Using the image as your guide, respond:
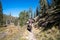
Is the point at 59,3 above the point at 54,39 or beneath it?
above

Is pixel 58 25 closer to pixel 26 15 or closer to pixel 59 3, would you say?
pixel 59 3

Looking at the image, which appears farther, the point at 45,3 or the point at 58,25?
the point at 45,3

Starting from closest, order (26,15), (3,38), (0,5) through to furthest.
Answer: (3,38), (0,5), (26,15)

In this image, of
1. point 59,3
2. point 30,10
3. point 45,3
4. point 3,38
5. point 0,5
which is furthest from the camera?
point 30,10

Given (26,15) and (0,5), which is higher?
(0,5)

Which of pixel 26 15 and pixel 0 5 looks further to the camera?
pixel 26 15

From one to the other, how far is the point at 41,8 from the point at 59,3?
27.3 m

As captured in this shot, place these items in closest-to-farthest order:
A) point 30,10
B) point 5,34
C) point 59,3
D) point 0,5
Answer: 1. point 5,34
2. point 59,3
3. point 0,5
4. point 30,10

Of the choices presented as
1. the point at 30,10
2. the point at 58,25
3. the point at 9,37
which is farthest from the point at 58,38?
the point at 30,10

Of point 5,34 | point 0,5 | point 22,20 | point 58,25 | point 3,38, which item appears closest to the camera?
point 3,38

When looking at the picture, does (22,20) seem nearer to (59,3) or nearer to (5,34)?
(59,3)

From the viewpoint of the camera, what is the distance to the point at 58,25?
2111cm

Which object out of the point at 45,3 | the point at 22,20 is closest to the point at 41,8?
the point at 45,3

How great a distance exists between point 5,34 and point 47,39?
238 inches
